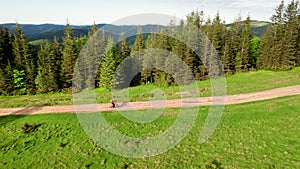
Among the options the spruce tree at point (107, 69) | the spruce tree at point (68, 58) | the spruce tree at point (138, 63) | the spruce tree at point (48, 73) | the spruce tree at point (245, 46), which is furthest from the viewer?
the spruce tree at point (245, 46)

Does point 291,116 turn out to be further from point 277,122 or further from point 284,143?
point 284,143

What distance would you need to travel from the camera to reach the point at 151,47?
57688 millimetres

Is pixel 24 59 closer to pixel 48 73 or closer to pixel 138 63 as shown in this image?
pixel 48 73

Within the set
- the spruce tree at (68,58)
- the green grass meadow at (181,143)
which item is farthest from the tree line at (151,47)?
the green grass meadow at (181,143)

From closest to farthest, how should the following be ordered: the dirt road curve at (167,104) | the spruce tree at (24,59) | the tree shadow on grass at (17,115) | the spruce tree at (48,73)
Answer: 1. the tree shadow on grass at (17,115)
2. the dirt road curve at (167,104)
3. the spruce tree at (48,73)
4. the spruce tree at (24,59)

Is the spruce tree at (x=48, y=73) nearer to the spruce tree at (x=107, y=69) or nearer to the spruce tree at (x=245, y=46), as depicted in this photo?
the spruce tree at (x=107, y=69)

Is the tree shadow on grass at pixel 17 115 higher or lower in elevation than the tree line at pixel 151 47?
lower

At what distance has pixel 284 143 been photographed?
20.7 meters

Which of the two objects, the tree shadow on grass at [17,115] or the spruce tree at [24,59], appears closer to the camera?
the tree shadow on grass at [17,115]

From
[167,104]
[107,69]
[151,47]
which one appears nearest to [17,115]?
[167,104]

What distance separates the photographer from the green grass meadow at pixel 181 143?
62.6 feet

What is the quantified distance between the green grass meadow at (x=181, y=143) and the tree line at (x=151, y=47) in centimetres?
2257

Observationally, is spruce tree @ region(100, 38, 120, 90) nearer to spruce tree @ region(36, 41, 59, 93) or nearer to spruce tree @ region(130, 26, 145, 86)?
spruce tree @ region(130, 26, 145, 86)

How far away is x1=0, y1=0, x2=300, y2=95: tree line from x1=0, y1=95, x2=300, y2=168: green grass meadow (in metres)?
22.6
